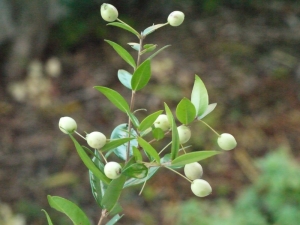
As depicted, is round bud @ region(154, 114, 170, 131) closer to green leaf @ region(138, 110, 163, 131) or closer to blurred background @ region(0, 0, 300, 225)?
green leaf @ region(138, 110, 163, 131)

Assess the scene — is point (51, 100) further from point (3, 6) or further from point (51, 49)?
point (3, 6)

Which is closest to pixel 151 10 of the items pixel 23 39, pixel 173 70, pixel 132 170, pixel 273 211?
pixel 173 70

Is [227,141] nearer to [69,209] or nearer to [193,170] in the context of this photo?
[193,170]

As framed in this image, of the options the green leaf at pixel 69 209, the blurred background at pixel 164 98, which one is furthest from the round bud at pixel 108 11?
the blurred background at pixel 164 98

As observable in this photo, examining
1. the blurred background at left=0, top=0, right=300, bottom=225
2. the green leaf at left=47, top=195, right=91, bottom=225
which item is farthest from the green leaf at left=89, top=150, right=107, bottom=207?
the blurred background at left=0, top=0, right=300, bottom=225

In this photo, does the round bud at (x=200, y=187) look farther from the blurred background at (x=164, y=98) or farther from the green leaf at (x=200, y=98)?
the blurred background at (x=164, y=98)

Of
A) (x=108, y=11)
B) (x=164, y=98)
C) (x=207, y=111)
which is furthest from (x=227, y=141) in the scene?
(x=164, y=98)
